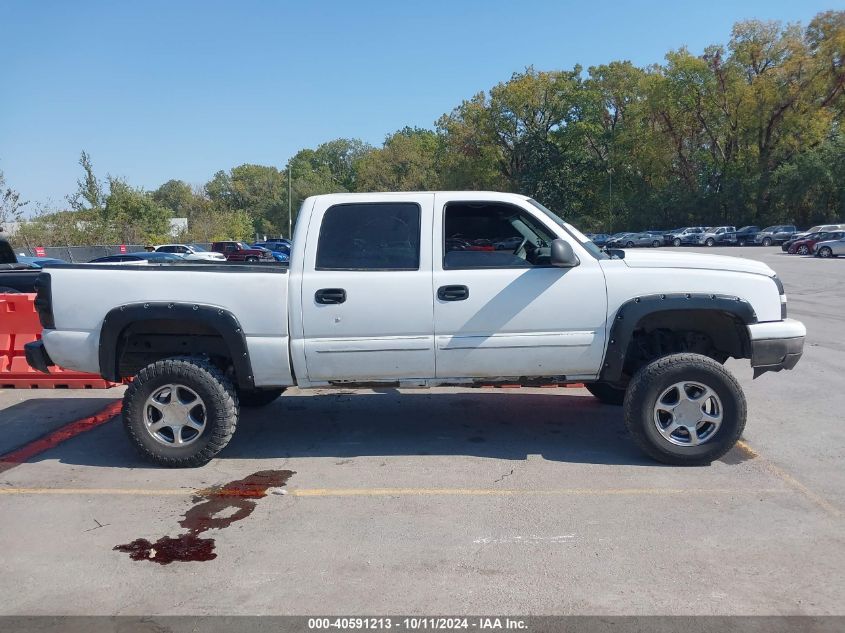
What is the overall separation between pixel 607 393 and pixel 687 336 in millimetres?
1398

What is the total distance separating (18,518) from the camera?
4.48m

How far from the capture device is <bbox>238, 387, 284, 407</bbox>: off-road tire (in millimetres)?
6789

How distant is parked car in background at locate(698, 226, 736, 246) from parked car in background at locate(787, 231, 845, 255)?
48.7 feet

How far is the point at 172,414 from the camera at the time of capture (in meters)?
5.32

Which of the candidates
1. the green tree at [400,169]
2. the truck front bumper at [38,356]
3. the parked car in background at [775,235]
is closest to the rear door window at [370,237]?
the truck front bumper at [38,356]

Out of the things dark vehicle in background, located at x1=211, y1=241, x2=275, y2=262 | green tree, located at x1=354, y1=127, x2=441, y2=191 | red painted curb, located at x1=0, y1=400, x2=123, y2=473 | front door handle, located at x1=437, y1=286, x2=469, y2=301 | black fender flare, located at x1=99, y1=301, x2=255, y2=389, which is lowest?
red painted curb, located at x1=0, y1=400, x2=123, y2=473

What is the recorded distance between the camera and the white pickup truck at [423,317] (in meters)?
5.11

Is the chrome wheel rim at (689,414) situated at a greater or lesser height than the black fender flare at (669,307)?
lesser

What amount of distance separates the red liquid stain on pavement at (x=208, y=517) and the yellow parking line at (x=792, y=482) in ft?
11.5

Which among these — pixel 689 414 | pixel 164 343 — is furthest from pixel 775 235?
pixel 164 343

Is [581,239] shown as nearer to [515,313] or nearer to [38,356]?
[515,313]

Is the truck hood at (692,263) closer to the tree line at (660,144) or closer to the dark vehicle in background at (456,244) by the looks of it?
the dark vehicle in background at (456,244)

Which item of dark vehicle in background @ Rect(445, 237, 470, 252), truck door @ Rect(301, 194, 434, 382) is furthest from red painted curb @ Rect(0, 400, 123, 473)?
dark vehicle in background @ Rect(445, 237, 470, 252)

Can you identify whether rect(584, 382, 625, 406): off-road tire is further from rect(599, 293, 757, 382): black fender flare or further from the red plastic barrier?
the red plastic barrier
